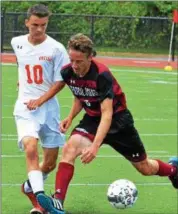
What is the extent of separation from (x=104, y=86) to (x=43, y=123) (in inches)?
35.3

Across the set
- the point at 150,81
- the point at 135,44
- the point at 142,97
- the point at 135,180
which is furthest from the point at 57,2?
the point at 135,180

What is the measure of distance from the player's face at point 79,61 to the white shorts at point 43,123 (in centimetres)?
77

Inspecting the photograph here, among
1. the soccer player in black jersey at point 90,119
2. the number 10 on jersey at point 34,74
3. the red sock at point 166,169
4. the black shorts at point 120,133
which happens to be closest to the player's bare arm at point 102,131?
the soccer player in black jersey at point 90,119

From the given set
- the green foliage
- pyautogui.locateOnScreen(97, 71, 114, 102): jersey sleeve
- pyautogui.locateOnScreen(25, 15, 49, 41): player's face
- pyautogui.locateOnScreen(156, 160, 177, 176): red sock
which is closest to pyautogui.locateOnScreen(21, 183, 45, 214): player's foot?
pyautogui.locateOnScreen(97, 71, 114, 102): jersey sleeve

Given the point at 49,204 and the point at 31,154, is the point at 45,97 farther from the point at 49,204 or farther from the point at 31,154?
the point at 49,204

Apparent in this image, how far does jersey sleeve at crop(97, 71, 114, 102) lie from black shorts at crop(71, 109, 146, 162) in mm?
355

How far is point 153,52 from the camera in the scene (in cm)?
4081

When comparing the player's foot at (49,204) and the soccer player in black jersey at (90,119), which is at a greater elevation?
the soccer player in black jersey at (90,119)

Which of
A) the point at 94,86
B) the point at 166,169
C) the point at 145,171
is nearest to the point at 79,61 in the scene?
the point at 94,86

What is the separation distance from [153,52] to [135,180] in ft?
103

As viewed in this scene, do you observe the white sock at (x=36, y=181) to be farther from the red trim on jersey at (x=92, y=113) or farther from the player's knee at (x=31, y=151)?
the red trim on jersey at (x=92, y=113)

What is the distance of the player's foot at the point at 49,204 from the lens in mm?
7121

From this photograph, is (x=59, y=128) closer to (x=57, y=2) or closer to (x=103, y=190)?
(x=103, y=190)

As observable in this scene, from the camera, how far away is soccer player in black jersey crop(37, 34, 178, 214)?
7.19 m
